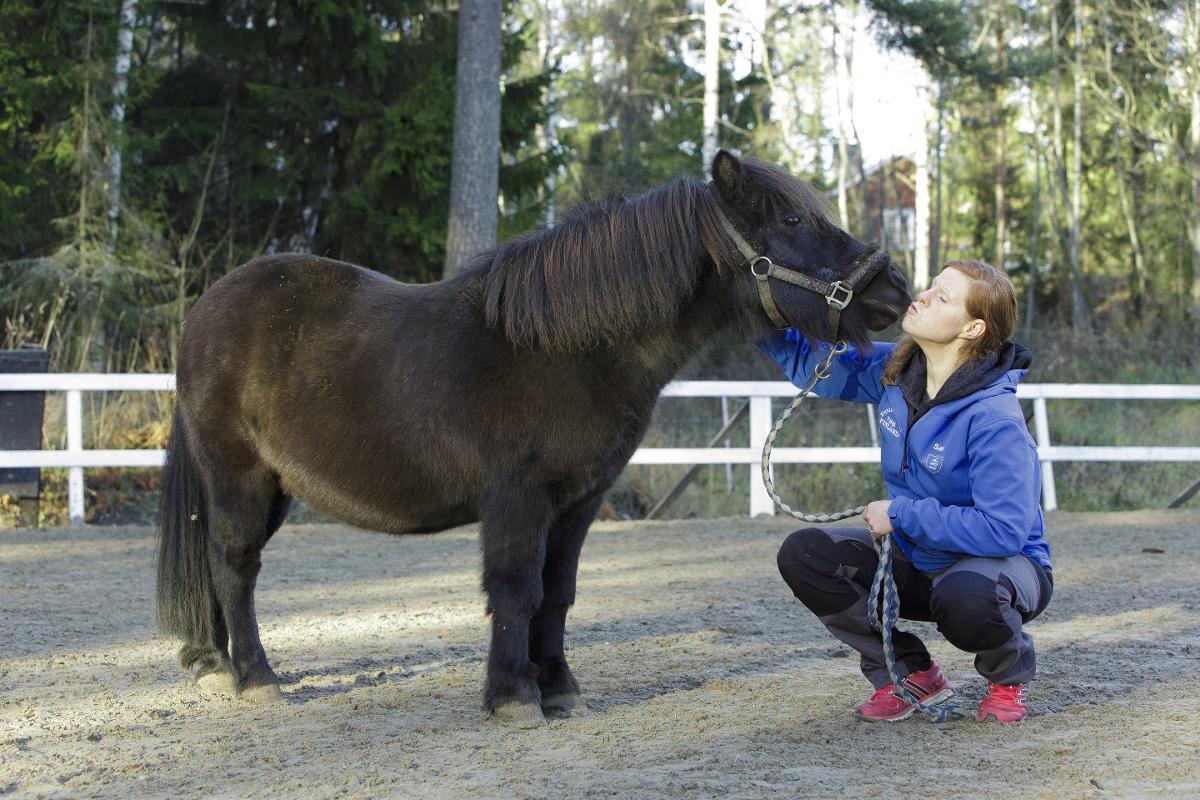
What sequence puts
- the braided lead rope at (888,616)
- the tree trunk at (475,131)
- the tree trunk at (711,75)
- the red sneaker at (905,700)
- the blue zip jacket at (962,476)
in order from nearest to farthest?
1. the blue zip jacket at (962,476)
2. the braided lead rope at (888,616)
3. the red sneaker at (905,700)
4. the tree trunk at (475,131)
5. the tree trunk at (711,75)

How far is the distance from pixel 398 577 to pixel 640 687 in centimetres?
320

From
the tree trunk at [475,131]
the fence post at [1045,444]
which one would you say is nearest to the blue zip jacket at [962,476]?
the fence post at [1045,444]

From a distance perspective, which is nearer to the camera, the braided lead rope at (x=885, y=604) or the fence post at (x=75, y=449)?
the braided lead rope at (x=885, y=604)

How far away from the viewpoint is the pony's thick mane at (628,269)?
379 cm

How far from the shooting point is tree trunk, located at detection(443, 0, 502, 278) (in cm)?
1172

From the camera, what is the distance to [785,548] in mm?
3973

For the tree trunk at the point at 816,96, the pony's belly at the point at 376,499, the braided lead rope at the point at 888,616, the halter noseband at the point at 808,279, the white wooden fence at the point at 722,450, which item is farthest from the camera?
the tree trunk at the point at 816,96

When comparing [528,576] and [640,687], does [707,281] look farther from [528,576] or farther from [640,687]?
[640,687]

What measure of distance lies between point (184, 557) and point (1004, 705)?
10.3 ft

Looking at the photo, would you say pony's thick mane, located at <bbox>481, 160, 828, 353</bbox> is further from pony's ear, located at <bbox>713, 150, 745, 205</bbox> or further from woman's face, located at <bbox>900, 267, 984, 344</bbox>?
woman's face, located at <bbox>900, 267, 984, 344</bbox>

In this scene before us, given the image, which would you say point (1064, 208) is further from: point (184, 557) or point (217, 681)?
point (217, 681)

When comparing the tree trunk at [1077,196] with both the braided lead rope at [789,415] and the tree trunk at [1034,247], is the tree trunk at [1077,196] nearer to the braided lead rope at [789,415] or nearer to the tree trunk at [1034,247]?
the tree trunk at [1034,247]

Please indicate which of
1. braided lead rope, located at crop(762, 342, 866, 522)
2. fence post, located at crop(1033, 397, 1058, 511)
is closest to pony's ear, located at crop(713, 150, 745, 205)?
braided lead rope, located at crop(762, 342, 866, 522)

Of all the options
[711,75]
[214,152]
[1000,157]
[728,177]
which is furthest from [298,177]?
[1000,157]
